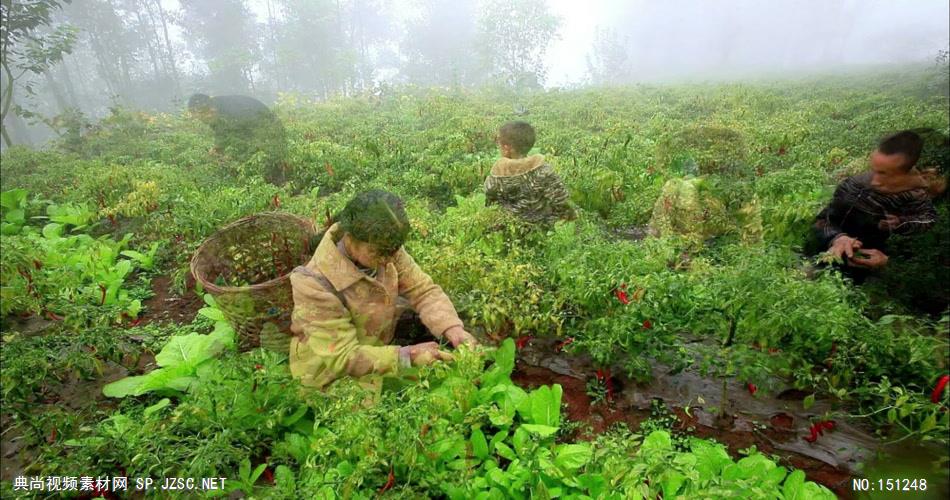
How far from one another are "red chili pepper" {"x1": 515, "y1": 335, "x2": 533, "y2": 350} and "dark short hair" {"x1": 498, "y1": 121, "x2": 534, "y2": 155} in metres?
2.14

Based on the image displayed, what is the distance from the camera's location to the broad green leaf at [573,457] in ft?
6.61

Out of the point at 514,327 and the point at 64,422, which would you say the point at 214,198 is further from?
the point at 514,327

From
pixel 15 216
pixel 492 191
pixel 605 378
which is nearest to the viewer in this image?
pixel 605 378

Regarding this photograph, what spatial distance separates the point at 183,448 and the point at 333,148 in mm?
6252

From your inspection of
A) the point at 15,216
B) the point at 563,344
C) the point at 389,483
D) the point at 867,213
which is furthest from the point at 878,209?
the point at 15,216

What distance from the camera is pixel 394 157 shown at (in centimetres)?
782

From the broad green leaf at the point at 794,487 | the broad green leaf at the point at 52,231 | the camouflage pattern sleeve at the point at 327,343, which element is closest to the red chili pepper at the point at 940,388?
the broad green leaf at the point at 794,487

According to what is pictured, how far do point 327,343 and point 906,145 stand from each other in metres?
3.68

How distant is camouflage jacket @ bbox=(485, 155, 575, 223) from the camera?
455 centimetres

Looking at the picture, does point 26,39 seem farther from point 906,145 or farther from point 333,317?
point 906,145

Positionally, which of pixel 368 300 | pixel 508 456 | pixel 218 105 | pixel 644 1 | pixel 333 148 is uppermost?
pixel 644 1

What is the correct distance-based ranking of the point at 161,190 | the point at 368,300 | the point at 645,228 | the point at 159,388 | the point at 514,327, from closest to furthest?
the point at 368,300 → the point at 159,388 → the point at 514,327 → the point at 645,228 → the point at 161,190

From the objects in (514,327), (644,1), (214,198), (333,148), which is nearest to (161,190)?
(214,198)

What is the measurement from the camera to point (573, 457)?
80.4 inches
